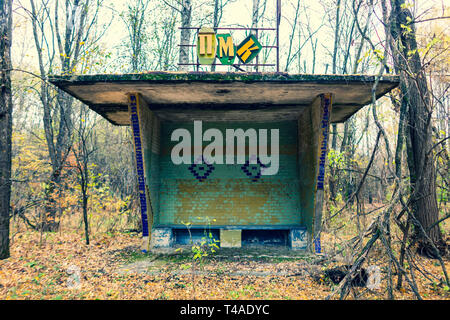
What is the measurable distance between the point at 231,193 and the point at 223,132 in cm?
162

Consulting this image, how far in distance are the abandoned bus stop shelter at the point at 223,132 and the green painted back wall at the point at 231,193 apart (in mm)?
25

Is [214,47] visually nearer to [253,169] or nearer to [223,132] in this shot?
[223,132]

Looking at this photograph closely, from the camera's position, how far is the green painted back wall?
701 cm

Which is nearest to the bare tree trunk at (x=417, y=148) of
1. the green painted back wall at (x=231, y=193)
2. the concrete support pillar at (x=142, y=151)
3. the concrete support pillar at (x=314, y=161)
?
the concrete support pillar at (x=314, y=161)

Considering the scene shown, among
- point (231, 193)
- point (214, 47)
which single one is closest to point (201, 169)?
point (231, 193)

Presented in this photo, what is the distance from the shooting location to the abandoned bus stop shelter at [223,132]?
5.22 meters

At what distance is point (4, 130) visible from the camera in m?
5.54

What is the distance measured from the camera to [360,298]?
138 inches

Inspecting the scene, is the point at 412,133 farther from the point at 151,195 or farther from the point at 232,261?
the point at 151,195

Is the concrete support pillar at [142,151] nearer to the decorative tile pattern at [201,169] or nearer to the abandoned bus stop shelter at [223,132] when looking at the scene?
the abandoned bus stop shelter at [223,132]

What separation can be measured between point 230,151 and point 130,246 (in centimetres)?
349

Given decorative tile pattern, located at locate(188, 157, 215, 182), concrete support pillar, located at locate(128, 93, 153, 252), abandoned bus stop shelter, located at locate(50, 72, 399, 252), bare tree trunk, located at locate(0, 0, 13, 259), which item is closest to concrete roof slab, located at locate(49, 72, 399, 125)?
abandoned bus stop shelter, located at locate(50, 72, 399, 252)

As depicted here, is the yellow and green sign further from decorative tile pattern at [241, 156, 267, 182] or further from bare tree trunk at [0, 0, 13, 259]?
bare tree trunk at [0, 0, 13, 259]

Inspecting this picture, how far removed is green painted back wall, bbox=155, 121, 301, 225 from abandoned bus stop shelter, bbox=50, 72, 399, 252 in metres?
0.02
